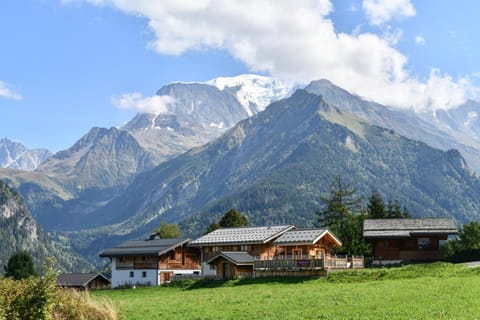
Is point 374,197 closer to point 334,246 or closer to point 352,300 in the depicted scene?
point 334,246

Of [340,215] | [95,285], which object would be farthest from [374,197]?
[95,285]

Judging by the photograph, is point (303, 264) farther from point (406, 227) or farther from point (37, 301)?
point (37, 301)

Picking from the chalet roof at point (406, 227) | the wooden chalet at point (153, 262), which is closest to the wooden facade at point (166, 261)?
the wooden chalet at point (153, 262)

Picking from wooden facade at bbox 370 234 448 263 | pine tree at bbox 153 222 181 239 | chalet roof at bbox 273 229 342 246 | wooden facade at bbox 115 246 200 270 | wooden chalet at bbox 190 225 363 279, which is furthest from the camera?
pine tree at bbox 153 222 181 239

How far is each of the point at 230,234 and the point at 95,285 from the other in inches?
1176

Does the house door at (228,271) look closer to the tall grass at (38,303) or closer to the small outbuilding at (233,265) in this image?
the small outbuilding at (233,265)

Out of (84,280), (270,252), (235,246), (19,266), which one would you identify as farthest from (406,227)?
(19,266)

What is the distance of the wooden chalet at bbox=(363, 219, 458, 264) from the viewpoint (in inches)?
3174

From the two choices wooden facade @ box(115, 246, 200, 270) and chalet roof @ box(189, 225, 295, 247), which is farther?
wooden facade @ box(115, 246, 200, 270)

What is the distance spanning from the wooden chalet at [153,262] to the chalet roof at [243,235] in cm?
507

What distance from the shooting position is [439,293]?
37438mm

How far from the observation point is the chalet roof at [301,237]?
240ft

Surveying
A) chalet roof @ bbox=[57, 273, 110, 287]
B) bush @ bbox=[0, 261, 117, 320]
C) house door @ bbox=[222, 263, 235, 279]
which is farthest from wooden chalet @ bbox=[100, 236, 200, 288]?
bush @ bbox=[0, 261, 117, 320]

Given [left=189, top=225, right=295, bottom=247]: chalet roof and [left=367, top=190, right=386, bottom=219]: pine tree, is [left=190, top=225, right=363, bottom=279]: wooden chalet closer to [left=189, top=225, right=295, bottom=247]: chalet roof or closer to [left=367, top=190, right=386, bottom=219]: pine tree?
[left=189, top=225, right=295, bottom=247]: chalet roof
